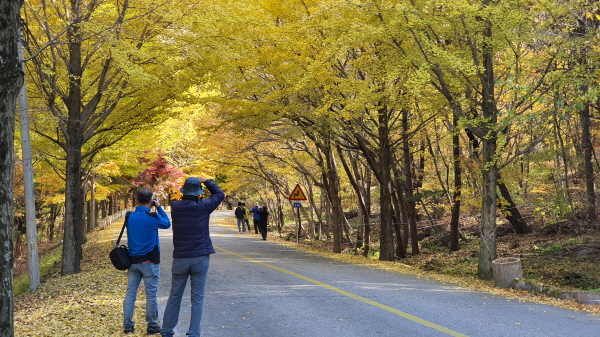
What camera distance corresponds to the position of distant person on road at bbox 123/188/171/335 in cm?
609

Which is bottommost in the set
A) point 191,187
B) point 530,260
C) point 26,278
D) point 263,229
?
point 26,278

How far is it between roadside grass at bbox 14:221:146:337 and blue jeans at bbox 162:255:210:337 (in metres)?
0.83

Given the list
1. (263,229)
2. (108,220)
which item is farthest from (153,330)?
(108,220)

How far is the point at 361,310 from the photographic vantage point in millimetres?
7453

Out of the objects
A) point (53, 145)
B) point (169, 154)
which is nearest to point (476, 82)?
point (53, 145)

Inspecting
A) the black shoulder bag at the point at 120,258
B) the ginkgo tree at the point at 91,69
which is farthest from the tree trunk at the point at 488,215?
the black shoulder bag at the point at 120,258

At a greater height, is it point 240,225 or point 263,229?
point 263,229

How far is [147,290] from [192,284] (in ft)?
2.83

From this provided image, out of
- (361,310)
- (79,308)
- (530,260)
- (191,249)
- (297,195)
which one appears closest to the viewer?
(191,249)

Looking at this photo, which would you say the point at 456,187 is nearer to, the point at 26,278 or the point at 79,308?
the point at 79,308

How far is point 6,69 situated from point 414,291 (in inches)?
A: 295

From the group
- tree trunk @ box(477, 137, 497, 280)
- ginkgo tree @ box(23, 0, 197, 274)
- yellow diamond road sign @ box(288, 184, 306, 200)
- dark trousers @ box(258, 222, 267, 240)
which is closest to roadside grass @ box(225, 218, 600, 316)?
tree trunk @ box(477, 137, 497, 280)

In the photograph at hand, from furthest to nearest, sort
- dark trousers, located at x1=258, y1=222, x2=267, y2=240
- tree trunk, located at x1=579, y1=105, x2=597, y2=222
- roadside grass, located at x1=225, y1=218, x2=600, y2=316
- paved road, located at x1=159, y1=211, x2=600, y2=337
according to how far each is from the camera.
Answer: dark trousers, located at x1=258, y1=222, x2=267, y2=240, tree trunk, located at x1=579, y1=105, x2=597, y2=222, roadside grass, located at x1=225, y1=218, x2=600, y2=316, paved road, located at x1=159, y1=211, x2=600, y2=337

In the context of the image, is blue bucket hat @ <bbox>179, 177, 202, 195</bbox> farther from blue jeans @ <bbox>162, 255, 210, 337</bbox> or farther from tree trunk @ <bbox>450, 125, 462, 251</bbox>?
tree trunk @ <bbox>450, 125, 462, 251</bbox>
